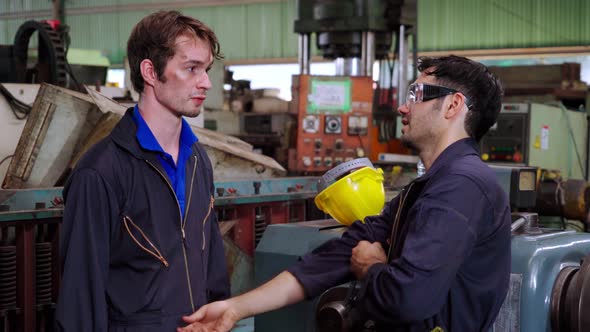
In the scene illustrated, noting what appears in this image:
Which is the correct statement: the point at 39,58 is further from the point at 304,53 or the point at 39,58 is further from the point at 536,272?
the point at 536,272

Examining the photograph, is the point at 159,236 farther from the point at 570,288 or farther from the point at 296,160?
the point at 296,160

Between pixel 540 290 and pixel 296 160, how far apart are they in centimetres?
364

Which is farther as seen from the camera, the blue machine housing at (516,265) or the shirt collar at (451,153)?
the blue machine housing at (516,265)

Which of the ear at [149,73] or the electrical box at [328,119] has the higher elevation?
the ear at [149,73]

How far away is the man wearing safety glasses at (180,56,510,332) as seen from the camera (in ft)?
4.84

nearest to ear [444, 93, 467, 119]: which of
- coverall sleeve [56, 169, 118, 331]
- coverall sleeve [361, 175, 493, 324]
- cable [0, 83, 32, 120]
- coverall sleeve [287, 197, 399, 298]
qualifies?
coverall sleeve [361, 175, 493, 324]

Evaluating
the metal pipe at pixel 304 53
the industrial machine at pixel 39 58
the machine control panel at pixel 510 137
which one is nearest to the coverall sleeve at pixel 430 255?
the industrial machine at pixel 39 58

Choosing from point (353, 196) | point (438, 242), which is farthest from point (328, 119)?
point (438, 242)

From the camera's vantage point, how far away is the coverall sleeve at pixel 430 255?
1.46 m

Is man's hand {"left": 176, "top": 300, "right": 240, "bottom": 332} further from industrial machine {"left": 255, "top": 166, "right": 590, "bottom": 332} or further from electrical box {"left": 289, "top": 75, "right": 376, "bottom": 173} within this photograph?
electrical box {"left": 289, "top": 75, "right": 376, "bottom": 173}

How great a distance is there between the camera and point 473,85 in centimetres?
166

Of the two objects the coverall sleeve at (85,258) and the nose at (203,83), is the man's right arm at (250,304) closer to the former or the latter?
the coverall sleeve at (85,258)

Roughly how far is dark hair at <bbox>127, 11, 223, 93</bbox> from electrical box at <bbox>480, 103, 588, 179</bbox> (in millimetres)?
3388

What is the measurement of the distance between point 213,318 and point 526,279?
75 cm
